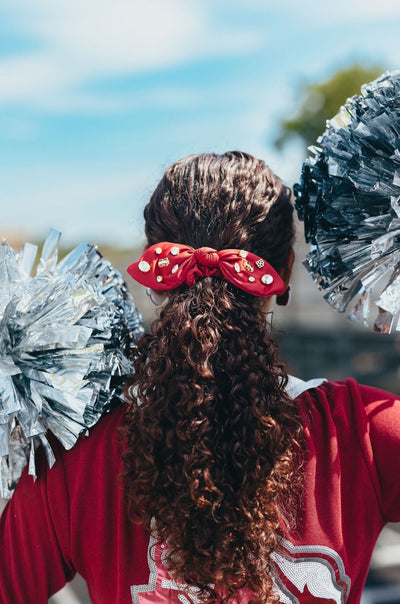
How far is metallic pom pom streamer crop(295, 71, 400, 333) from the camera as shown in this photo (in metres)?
1.14

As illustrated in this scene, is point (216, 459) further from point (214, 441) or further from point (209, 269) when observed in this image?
point (209, 269)

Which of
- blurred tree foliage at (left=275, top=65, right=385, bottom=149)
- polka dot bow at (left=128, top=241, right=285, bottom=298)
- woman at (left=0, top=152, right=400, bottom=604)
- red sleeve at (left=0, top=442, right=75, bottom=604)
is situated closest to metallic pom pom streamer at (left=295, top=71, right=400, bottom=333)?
woman at (left=0, top=152, right=400, bottom=604)

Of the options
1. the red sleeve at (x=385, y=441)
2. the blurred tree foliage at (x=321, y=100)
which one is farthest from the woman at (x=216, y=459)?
the blurred tree foliage at (x=321, y=100)

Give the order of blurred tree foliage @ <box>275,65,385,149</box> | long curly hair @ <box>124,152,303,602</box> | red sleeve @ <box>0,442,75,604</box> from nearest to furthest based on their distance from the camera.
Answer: long curly hair @ <box>124,152,303,602</box>, red sleeve @ <box>0,442,75,604</box>, blurred tree foliage @ <box>275,65,385,149</box>

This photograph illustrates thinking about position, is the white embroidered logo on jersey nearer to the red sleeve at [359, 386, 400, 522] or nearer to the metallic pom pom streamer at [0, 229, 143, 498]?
the red sleeve at [359, 386, 400, 522]

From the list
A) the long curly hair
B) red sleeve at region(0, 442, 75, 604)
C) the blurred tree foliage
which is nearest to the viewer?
the long curly hair

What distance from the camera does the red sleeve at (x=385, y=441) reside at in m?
1.07

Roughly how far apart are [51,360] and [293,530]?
541 mm

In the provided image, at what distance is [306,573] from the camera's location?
107 centimetres

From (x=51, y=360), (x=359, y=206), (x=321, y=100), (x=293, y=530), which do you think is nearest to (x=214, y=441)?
(x=293, y=530)

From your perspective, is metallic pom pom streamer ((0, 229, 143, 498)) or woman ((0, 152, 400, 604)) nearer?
woman ((0, 152, 400, 604))

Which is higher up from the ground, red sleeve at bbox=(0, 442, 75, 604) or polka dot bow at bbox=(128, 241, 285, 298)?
polka dot bow at bbox=(128, 241, 285, 298)

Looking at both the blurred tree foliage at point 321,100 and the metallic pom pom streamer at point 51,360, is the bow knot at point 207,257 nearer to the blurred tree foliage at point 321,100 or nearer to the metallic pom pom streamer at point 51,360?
the metallic pom pom streamer at point 51,360

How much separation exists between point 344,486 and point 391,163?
58 centimetres
